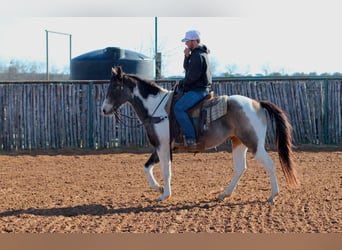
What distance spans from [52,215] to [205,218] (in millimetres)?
2003

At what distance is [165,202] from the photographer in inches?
302

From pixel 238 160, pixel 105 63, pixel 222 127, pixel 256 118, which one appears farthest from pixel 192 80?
pixel 105 63

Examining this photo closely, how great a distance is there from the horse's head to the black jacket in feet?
3.15

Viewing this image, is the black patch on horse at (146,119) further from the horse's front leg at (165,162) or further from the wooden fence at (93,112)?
the wooden fence at (93,112)

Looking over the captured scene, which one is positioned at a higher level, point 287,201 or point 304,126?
point 304,126

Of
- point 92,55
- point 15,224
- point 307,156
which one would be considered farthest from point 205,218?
point 92,55

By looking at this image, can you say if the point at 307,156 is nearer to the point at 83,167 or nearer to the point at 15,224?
the point at 83,167

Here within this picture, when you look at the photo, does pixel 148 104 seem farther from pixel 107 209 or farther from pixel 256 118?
pixel 107 209

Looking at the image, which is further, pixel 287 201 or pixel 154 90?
pixel 154 90

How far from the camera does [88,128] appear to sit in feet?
52.7

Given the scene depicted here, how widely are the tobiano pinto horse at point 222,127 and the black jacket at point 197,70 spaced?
439 millimetres

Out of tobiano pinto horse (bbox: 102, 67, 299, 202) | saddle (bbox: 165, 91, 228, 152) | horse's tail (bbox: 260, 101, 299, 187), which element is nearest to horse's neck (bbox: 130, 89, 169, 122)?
tobiano pinto horse (bbox: 102, 67, 299, 202)

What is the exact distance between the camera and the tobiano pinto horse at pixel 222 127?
7.65 meters

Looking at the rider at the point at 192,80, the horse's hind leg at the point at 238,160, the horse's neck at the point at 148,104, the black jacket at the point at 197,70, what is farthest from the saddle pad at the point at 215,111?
the horse's neck at the point at 148,104
